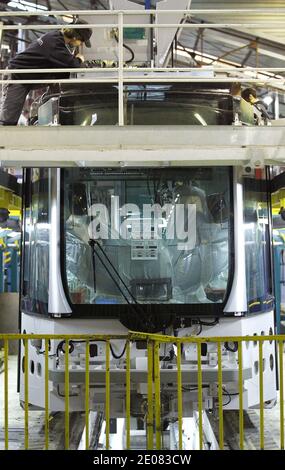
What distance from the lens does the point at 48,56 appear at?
649 centimetres

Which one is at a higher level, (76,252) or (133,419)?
(76,252)

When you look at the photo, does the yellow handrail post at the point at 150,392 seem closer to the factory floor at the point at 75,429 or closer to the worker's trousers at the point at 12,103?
the factory floor at the point at 75,429

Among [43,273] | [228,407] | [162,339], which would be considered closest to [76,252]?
[43,273]

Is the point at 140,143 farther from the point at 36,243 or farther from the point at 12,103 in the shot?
the point at 12,103

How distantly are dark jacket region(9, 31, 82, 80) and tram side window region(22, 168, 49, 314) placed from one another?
3.75 feet

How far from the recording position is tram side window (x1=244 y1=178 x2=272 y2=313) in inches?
242

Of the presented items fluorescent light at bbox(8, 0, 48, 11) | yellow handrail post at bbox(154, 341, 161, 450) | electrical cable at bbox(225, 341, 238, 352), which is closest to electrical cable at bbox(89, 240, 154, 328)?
electrical cable at bbox(225, 341, 238, 352)

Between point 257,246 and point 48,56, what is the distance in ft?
9.56

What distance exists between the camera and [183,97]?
238 inches

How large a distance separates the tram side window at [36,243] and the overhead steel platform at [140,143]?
1.13m

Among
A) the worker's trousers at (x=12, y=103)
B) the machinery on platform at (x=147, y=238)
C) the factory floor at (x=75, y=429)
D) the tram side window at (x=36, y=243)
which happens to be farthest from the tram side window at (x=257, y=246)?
the worker's trousers at (x=12, y=103)

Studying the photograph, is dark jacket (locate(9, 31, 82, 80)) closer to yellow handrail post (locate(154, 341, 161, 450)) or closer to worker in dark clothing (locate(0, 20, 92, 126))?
worker in dark clothing (locate(0, 20, 92, 126))
